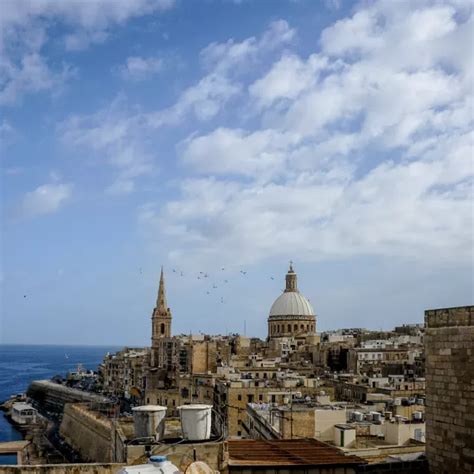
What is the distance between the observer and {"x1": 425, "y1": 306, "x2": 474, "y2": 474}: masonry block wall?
978 centimetres

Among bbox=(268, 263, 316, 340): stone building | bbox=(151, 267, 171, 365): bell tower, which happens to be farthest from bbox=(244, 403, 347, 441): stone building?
bbox=(151, 267, 171, 365): bell tower

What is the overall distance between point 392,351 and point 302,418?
142ft

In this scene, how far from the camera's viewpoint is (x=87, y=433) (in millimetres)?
48531

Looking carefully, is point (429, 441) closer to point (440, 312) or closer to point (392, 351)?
point (440, 312)

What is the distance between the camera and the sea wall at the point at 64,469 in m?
7.89

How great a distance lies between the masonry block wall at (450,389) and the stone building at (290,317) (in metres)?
68.5

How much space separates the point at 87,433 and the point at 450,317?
140 ft

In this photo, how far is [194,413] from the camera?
8.41 metres

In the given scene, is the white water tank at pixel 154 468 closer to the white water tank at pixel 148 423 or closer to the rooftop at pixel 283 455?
the white water tank at pixel 148 423

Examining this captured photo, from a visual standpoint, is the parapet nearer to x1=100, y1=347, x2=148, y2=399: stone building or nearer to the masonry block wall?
the masonry block wall

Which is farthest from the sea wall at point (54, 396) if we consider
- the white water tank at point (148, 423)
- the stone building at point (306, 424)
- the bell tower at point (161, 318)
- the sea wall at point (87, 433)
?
the white water tank at point (148, 423)

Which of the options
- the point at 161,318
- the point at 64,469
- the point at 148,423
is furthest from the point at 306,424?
the point at 161,318

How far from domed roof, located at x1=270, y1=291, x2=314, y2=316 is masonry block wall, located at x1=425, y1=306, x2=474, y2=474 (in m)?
68.7

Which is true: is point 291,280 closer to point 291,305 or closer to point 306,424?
point 291,305
